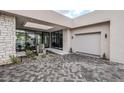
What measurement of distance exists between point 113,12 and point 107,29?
1.31 metres

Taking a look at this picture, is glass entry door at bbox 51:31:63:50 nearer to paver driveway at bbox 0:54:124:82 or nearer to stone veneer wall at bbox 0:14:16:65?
stone veneer wall at bbox 0:14:16:65

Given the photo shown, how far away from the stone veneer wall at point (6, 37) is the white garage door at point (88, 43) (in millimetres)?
6600

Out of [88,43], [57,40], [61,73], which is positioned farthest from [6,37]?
[57,40]

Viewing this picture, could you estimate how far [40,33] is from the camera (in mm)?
13984

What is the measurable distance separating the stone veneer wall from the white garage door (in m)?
6.60

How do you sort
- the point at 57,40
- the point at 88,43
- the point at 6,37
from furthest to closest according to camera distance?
the point at 57,40 → the point at 88,43 → the point at 6,37

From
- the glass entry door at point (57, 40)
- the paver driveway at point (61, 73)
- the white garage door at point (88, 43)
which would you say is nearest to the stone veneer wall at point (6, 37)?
the paver driveway at point (61, 73)

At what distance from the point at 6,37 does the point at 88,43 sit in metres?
6.96

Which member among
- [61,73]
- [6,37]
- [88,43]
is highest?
[6,37]

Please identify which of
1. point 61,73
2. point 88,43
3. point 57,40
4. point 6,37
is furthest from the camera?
point 57,40

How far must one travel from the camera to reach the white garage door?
800cm

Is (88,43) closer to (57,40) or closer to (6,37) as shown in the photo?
(57,40)

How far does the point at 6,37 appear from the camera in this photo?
5.25 m
